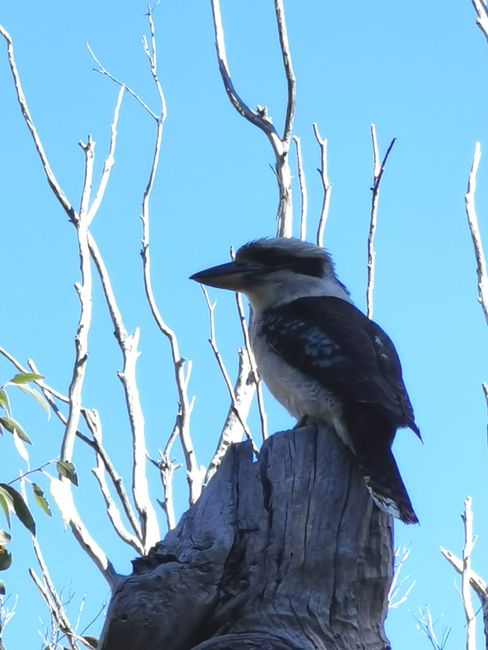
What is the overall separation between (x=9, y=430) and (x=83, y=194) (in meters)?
1.28

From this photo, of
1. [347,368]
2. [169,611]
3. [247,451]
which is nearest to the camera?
[169,611]

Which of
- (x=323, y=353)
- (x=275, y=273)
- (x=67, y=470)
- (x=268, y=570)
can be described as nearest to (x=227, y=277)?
(x=275, y=273)

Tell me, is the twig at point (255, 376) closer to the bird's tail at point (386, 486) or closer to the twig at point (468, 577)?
the twig at point (468, 577)

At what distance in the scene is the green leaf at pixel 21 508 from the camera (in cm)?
381

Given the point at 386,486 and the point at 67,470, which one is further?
the point at 67,470

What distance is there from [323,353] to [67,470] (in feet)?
3.01

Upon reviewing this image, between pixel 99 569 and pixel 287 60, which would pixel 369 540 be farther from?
pixel 287 60

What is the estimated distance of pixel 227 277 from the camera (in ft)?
13.6

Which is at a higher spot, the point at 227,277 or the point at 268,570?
the point at 227,277

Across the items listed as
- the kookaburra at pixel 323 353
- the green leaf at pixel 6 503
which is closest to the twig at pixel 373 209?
the kookaburra at pixel 323 353

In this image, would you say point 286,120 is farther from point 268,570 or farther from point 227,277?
point 268,570

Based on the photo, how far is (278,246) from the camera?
4.29m

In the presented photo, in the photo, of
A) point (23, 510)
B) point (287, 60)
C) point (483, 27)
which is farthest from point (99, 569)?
point (483, 27)

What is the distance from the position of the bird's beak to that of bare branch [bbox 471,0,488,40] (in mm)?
1682
